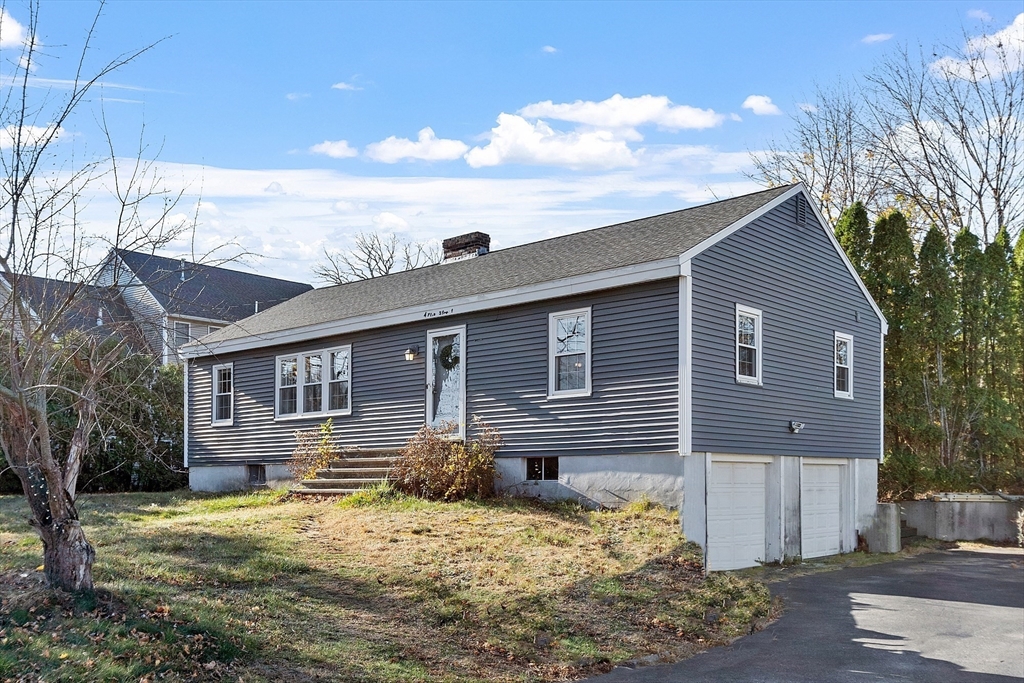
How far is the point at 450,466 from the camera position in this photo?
16703 millimetres

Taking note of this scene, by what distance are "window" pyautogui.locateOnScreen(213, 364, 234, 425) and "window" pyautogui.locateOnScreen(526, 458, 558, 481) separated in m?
9.81

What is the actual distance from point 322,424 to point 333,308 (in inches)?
120

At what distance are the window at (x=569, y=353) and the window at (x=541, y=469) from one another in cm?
137

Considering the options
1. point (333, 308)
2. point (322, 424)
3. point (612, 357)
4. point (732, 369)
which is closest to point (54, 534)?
point (612, 357)

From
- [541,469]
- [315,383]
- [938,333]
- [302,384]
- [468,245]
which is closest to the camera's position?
[541,469]

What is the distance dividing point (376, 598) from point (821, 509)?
1143 centimetres

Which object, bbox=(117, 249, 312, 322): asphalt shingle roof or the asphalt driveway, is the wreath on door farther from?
bbox=(117, 249, 312, 322): asphalt shingle roof

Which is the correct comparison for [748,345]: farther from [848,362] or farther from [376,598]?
[376,598]

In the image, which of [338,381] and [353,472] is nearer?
[353,472]

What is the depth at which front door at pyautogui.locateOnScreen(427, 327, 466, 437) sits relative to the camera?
17719mm

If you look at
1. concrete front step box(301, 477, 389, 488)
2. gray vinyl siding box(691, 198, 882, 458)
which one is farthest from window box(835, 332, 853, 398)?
concrete front step box(301, 477, 389, 488)

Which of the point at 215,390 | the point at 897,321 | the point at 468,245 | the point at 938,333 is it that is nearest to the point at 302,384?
the point at 215,390

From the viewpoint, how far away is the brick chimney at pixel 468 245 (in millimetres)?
23266

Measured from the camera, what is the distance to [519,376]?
16.8m
